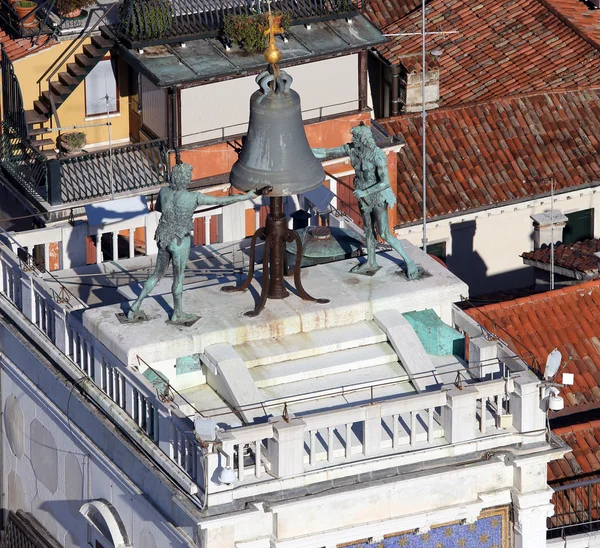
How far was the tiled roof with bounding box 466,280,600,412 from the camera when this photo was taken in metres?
55.0

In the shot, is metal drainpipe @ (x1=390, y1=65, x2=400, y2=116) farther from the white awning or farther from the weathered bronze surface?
the weathered bronze surface

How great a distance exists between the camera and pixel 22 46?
6034 cm

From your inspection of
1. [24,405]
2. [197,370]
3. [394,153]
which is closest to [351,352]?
[197,370]

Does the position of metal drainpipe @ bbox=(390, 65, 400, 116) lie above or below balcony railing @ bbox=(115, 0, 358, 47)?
below

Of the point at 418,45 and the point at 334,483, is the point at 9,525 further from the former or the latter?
the point at 418,45

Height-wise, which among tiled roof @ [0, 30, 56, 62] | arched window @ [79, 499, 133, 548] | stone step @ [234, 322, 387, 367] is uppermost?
tiled roof @ [0, 30, 56, 62]

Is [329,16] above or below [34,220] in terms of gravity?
above

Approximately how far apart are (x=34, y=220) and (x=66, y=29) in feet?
14.5

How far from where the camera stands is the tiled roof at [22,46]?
60.1 metres

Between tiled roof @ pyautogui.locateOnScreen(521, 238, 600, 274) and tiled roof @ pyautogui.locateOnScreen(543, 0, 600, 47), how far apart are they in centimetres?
1329

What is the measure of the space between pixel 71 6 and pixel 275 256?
15730 millimetres

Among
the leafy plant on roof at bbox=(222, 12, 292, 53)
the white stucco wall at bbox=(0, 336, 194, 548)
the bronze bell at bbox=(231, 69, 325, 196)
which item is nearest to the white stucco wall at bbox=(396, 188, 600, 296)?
the leafy plant on roof at bbox=(222, 12, 292, 53)

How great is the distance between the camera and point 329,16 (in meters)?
60.3

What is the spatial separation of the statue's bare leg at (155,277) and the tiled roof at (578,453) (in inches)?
420
